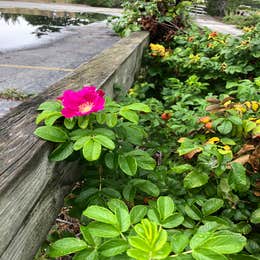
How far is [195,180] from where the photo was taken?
1414 millimetres

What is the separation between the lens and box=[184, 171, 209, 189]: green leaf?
4.59 ft

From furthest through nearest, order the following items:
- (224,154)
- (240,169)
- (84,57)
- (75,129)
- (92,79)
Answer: (84,57) < (92,79) < (224,154) < (240,169) < (75,129)

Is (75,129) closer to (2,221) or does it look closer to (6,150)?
(6,150)

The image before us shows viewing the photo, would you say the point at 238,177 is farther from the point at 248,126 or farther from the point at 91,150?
the point at 91,150

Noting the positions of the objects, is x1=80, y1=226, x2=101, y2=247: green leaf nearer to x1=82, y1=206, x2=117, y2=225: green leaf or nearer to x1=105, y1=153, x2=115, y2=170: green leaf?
x1=82, y1=206, x2=117, y2=225: green leaf

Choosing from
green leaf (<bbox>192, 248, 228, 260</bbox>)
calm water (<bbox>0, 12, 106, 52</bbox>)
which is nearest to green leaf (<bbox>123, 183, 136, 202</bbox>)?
green leaf (<bbox>192, 248, 228, 260</bbox>)

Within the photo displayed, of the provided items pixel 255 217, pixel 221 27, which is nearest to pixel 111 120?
pixel 255 217

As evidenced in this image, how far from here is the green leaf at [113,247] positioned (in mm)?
856

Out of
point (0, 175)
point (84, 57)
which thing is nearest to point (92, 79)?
point (0, 175)

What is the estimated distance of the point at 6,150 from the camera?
Answer: 98 cm

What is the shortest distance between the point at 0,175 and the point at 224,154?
0.92 meters

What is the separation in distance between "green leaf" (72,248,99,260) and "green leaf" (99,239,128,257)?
68mm

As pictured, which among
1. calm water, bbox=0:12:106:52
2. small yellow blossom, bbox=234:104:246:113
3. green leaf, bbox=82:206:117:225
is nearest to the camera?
green leaf, bbox=82:206:117:225

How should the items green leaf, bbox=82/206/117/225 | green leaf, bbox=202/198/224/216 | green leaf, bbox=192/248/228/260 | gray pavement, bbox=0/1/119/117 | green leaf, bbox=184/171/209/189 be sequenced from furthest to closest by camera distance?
gray pavement, bbox=0/1/119/117, green leaf, bbox=184/171/209/189, green leaf, bbox=202/198/224/216, green leaf, bbox=82/206/117/225, green leaf, bbox=192/248/228/260
